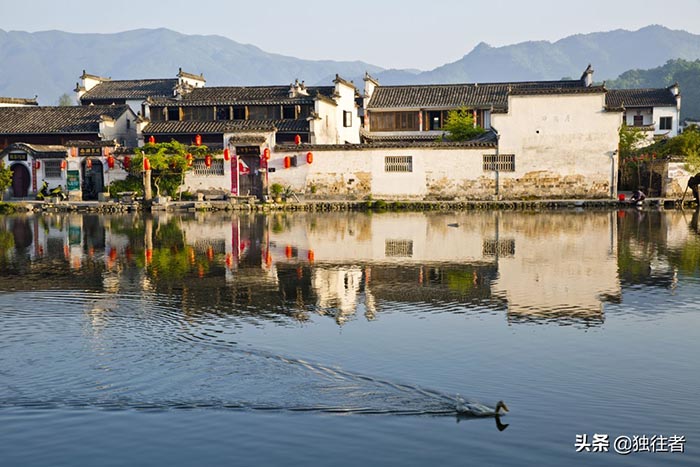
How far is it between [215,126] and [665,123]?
119 feet

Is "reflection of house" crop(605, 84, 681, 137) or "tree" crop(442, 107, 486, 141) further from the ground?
"reflection of house" crop(605, 84, 681, 137)

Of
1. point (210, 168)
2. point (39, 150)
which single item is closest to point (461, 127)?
point (210, 168)

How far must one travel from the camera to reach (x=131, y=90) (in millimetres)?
67438

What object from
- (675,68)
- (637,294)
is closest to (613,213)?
(637,294)

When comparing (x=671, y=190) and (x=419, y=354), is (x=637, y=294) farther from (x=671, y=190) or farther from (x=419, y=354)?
(x=671, y=190)

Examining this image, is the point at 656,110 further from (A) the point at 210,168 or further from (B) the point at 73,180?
(B) the point at 73,180

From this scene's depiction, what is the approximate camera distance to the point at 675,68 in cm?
15100

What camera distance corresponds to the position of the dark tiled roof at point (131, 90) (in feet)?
218

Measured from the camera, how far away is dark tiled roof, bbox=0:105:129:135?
2196 inches

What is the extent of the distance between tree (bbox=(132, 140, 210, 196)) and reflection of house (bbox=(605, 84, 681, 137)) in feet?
113

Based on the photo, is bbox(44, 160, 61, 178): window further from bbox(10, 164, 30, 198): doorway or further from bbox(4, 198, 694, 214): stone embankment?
bbox(4, 198, 694, 214): stone embankment

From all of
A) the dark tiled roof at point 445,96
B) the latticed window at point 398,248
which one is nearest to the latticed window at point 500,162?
the dark tiled roof at point 445,96

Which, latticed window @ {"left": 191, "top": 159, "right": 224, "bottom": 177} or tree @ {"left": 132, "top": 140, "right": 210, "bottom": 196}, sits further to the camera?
latticed window @ {"left": 191, "top": 159, "right": 224, "bottom": 177}

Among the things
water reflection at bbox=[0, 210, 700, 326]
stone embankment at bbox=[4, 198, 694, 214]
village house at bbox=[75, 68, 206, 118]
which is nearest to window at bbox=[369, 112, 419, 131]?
stone embankment at bbox=[4, 198, 694, 214]
